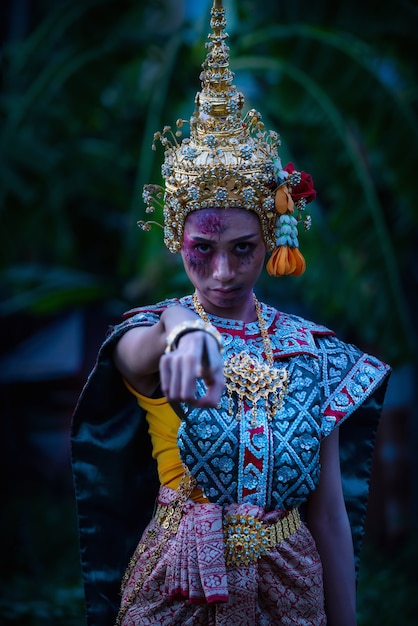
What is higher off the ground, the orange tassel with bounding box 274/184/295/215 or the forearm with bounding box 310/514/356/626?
the orange tassel with bounding box 274/184/295/215

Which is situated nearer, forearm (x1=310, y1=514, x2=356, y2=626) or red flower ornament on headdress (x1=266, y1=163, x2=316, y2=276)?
red flower ornament on headdress (x1=266, y1=163, x2=316, y2=276)

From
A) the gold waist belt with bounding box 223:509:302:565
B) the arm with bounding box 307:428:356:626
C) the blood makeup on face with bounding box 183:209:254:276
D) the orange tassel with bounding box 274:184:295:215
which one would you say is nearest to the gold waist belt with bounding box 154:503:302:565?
the gold waist belt with bounding box 223:509:302:565

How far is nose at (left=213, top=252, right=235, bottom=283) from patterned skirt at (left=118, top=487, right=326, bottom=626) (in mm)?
704

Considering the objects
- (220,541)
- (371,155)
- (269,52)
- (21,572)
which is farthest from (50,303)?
(220,541)

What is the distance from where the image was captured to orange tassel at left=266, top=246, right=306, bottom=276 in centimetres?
303

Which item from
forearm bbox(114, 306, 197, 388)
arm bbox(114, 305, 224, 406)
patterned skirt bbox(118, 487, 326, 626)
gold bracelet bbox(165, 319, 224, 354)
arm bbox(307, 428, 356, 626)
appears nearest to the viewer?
arm bbox(114, 305, 224, 406)

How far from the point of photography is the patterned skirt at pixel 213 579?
2865mm

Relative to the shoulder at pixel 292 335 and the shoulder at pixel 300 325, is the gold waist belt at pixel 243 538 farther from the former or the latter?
the shoulder at pixel 300 325

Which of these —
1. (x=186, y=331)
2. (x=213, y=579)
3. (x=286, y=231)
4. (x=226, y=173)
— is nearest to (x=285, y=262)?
(x=286, y=231)

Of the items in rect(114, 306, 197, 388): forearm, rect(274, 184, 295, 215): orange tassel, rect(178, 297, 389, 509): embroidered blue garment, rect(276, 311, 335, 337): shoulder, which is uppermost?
rect(274, 184, 295, 215): orange tassel

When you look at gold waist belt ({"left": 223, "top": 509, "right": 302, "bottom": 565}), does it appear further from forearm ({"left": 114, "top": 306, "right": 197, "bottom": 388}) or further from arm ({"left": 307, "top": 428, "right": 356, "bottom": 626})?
forearm ({"left": 114, "top": 306, "right": 197, "bottom": 388})

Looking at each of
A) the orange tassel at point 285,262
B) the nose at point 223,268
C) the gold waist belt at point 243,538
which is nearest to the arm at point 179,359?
the nose at point 223,268

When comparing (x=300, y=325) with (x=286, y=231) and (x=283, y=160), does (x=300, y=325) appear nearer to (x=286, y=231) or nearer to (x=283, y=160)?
(x=286, y=231)

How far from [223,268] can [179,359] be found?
57 centimetres
